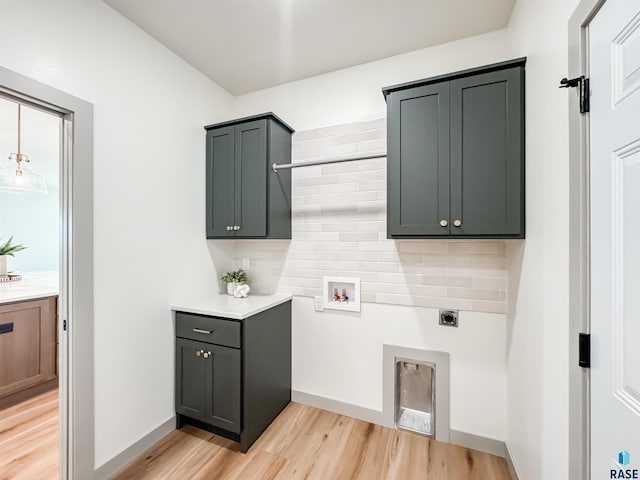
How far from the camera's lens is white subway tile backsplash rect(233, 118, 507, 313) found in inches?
76.3

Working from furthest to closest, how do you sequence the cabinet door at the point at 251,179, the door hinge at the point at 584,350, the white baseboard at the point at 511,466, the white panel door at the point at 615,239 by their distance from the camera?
the cabinet door at the point at 251,179 → the white baseboard at the point at 511,466 → the door hinge at the point at 584,350 → the white panel door at the point at 615,239

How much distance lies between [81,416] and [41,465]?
605 millimetres

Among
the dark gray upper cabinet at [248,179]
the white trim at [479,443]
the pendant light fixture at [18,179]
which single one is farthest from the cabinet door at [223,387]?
the pendant light fixture at [18,179]

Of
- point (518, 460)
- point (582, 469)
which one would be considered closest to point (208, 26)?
point (582, 469)

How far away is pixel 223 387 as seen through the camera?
1920 mm

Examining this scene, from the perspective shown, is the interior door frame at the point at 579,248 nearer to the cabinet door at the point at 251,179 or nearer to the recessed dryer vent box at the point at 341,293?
the recessed dryer vent box at the point at 341,293

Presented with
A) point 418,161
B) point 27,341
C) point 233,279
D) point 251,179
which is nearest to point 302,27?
point 251,179

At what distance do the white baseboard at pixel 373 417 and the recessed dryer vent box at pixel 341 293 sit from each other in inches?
30.1

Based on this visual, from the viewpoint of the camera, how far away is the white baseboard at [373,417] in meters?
1.88

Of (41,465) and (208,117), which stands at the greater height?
(208,117)

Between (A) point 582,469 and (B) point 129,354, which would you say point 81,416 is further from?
(A) point 582,469

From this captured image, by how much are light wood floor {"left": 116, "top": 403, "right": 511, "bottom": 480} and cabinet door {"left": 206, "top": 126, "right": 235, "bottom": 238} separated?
1505 mm

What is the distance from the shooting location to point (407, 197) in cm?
174

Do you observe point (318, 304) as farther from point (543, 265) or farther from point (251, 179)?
point (543, 265)
